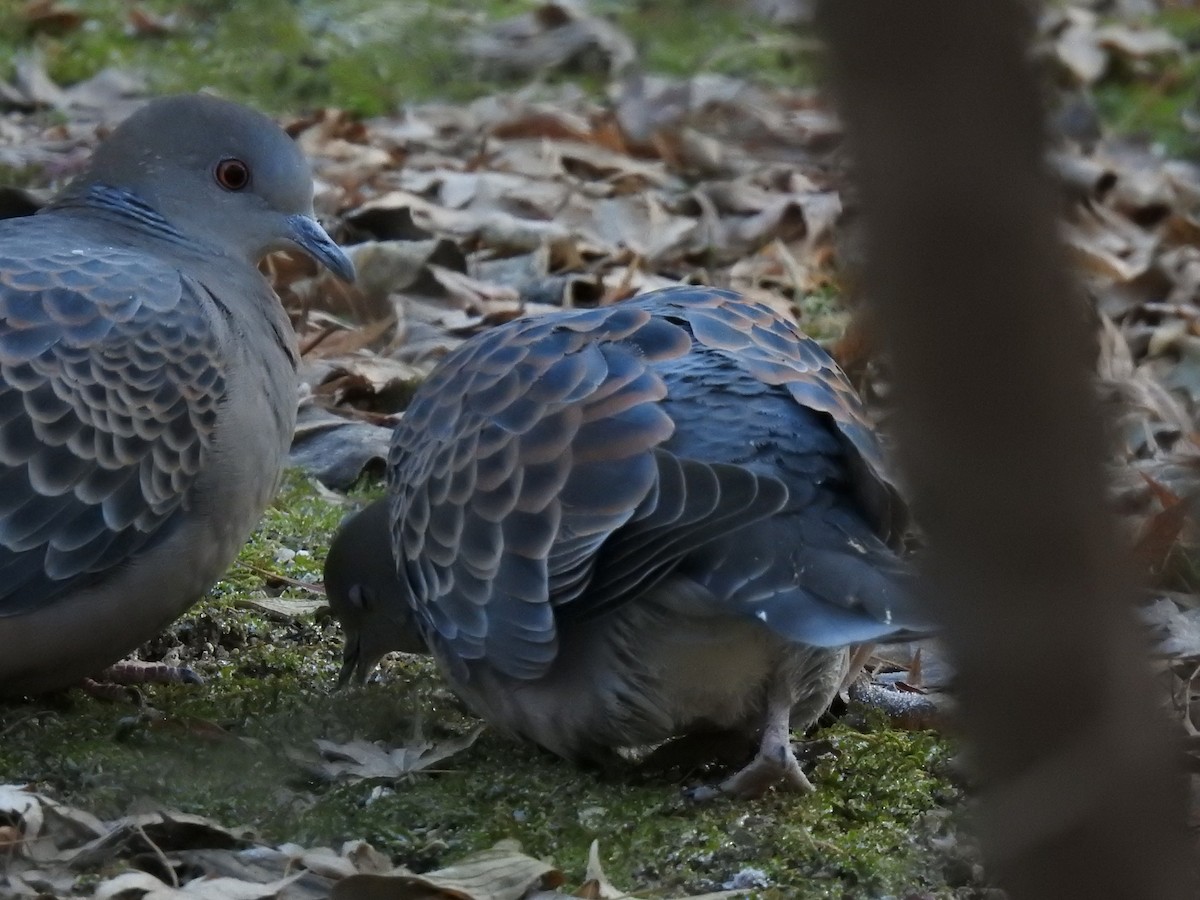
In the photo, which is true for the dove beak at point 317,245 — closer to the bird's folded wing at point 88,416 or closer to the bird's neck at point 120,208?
the bird's neck at point 120,208

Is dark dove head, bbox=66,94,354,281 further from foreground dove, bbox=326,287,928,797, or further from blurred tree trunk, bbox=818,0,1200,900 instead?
blurred tree trunk, bbox=818,0,1200,900

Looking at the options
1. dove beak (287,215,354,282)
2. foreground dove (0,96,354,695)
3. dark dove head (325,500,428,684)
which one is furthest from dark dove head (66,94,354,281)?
dark dove head (325,500,428,684)

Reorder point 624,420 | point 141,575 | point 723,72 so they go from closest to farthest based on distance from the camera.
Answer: point 624,420 < point 141,575 < point 723,72

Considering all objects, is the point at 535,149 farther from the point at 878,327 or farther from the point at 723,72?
the point at 878,327

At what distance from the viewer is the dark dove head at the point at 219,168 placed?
489 cm

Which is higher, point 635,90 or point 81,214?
point 81,214

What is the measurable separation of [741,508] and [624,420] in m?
0.34

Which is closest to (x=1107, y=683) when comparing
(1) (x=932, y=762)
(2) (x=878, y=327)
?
(2) (x=878, y=327)

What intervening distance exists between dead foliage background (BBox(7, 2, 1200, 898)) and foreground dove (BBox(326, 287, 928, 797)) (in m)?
0.54

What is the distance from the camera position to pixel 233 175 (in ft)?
16.2

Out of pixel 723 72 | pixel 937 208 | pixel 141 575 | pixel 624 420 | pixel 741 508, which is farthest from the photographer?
pixel 723 72

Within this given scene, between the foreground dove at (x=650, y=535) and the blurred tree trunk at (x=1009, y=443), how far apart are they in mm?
1903

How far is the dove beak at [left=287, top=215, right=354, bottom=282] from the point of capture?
16.2 ft

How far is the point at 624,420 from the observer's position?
3.63 meters
